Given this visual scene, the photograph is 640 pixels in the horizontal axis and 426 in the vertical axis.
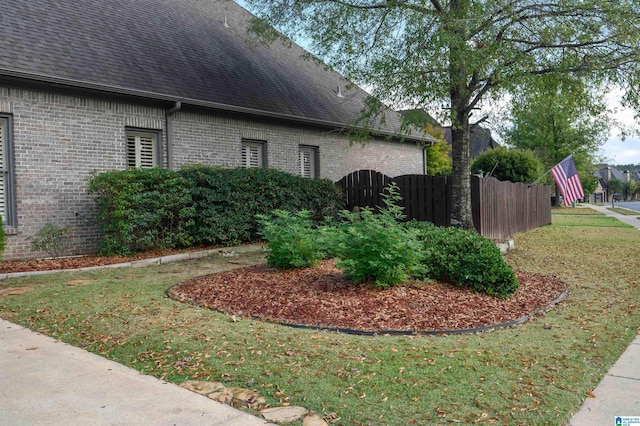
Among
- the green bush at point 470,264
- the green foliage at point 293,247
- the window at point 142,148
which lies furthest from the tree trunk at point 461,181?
the window at point 142,148

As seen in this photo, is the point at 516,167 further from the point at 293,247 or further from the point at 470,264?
the point at 293,247

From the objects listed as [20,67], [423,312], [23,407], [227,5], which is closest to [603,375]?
[423,312]

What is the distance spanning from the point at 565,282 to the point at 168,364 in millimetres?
6587

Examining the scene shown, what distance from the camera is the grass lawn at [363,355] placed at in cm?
346

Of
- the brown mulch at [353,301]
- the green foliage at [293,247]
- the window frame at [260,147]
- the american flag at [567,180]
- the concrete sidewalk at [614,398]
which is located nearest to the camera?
the concrete sidewalk at [614,398]

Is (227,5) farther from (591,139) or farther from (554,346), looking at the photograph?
(591,139)

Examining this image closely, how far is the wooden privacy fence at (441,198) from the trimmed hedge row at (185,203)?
2973 mm

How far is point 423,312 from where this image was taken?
5828 millimetres

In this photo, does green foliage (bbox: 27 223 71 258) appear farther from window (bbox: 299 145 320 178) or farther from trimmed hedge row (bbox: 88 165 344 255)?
window (bbox: 299 145 320 178)

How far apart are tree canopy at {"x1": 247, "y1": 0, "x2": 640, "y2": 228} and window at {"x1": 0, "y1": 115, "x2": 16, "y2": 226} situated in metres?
7.11

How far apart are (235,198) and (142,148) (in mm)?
2666

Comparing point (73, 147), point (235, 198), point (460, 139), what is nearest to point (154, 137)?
point (73, 147)

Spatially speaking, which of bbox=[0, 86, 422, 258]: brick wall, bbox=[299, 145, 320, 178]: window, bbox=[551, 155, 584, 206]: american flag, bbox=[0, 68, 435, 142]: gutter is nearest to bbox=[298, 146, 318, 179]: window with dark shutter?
bbox=[299, 145, 320, 178]: window

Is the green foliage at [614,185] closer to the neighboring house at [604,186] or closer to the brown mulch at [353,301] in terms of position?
the neighboring house at [604,186]
